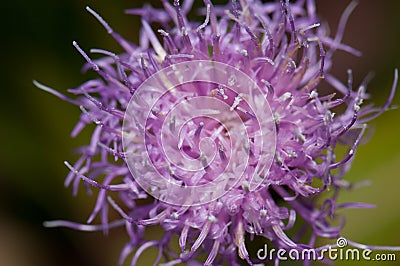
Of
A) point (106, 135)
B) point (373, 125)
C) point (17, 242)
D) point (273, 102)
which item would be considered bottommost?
point (17, 242)

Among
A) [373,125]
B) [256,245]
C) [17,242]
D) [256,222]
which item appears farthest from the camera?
[17,242]

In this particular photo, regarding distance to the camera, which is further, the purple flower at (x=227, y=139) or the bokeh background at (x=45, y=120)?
the bokeh background at (x=45, y=120)

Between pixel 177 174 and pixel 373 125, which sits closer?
pixel 177 174

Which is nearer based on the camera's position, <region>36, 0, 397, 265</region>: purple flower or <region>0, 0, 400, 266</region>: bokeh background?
<region>36, 0, 397, 265</region>: purple flower

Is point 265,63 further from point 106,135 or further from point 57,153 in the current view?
point 57,153

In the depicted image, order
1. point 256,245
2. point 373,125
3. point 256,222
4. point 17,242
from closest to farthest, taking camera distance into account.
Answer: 1. point 256,222
2. point 256,245
3. point 373,125
4. point 17,242

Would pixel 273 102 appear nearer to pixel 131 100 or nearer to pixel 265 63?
pixel 265 63

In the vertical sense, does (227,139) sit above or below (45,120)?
below

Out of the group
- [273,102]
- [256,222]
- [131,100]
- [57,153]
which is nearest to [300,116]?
[273,102]

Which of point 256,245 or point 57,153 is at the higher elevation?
point 57,153

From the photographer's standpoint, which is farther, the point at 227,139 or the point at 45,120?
the point at 45,120
